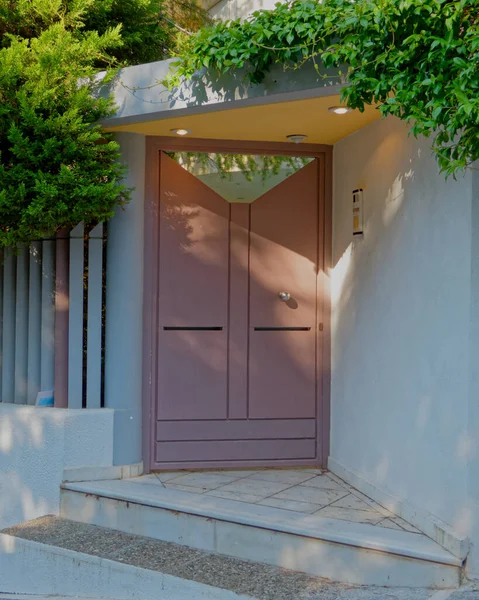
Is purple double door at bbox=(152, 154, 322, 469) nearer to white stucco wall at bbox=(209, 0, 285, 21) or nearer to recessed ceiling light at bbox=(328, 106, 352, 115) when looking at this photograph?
recessed ceiling light at bbox=(328, 106, 352, 115)

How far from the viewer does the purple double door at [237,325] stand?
5477mm

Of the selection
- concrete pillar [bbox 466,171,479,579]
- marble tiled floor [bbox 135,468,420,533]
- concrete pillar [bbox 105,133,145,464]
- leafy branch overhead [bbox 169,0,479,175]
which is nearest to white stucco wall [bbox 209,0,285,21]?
concrete pillar [bbox 105,133,145,464]

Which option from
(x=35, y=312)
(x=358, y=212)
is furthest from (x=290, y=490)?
(x=35, y=312)

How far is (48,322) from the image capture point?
5.39 meters

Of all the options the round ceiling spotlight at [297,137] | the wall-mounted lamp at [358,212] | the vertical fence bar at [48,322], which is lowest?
the vertical fence bar at [48,322]

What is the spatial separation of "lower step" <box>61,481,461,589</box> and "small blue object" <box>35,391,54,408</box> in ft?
2.16

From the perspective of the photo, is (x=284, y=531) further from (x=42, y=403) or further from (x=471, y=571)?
(x=42, y=403)

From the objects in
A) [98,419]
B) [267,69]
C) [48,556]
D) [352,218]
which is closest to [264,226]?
[352,218]

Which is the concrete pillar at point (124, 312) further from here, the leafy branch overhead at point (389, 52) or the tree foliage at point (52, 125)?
the leafy branch overhead at point (389, 52)

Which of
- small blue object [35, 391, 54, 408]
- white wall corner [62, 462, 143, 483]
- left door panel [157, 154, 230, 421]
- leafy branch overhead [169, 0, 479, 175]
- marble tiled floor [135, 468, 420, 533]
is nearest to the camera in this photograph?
leafy branch overhead [169, 0, 479, 175]

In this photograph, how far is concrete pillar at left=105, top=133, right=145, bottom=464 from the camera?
5.24m

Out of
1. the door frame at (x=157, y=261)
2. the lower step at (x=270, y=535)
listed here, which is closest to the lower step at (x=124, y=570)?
the lower step at (x=270, y=535)

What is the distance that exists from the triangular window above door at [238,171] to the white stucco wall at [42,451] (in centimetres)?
196

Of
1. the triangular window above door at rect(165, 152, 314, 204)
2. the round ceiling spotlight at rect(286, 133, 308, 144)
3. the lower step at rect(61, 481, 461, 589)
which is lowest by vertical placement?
the lower step at rect(61, 481, 461, 589)
